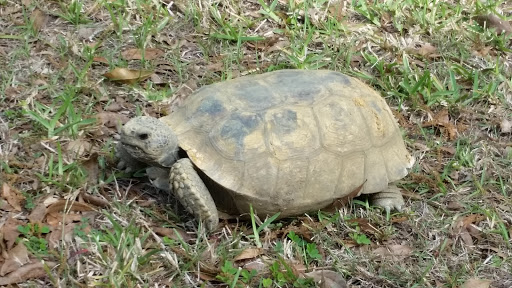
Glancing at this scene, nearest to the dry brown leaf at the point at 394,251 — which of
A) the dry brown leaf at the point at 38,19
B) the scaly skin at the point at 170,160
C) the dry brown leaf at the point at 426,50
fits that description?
the scaly skin at the point at 170,160

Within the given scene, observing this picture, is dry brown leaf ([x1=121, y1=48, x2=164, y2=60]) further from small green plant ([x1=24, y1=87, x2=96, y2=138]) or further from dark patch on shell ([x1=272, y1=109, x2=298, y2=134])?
Result: dark patch on shell ([x1=272, y1=109, x2=298, y2=134])

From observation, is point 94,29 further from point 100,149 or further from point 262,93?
point 262,93

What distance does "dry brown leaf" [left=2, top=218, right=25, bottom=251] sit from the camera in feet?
10.0

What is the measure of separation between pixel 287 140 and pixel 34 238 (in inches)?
55.7

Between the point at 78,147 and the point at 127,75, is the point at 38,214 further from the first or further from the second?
the point at 127,75

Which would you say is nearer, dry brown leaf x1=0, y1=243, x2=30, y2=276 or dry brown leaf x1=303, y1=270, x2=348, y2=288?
dry brown leaf x1=0, y1=243, x2=30, y2=276

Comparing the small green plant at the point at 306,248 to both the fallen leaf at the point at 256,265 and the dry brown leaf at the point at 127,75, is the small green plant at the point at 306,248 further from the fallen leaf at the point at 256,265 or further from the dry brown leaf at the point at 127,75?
the dry brown leaf at the point at 127,75

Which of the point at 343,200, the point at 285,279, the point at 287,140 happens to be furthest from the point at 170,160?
the point at 343,200

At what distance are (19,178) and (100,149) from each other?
20.9 inches

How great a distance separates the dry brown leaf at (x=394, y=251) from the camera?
3459mm

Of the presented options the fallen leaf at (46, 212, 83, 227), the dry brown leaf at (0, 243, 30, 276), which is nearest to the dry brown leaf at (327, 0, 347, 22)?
the fallen leaf at (46, 212, 83, 227)

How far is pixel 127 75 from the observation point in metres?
4.43

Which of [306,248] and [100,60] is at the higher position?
[100,60]

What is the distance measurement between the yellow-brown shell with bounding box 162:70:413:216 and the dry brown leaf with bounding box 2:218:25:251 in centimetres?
95
